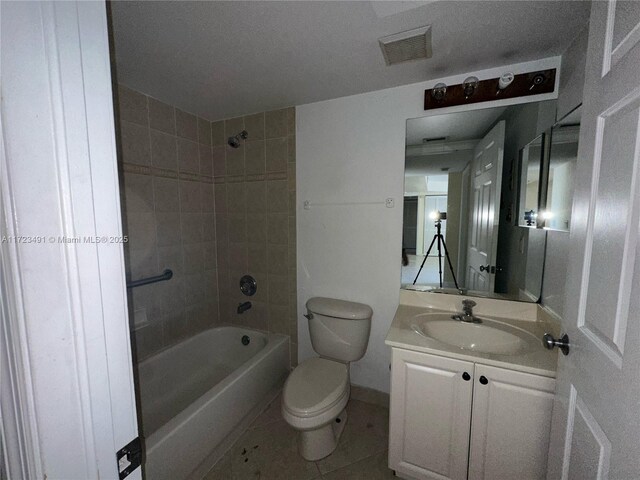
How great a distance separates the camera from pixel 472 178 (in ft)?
4.99

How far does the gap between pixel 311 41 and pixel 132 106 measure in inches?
48.2

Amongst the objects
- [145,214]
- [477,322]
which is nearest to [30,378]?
[145,214]

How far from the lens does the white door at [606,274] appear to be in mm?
559

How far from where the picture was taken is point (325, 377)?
156 centimetres

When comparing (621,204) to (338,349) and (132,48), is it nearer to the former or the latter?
(338,349)

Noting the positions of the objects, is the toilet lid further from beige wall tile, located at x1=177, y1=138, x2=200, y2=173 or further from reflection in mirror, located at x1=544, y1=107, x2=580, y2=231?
beige wall tile, located at x1=177, y1=138, x2=200, y2=173

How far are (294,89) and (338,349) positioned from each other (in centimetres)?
170

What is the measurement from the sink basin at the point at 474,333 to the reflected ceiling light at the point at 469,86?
4.10 feet

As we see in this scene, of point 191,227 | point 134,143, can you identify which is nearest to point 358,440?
point 191,227

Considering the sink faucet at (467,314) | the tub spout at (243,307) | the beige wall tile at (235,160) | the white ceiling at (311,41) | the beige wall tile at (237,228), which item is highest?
the white ceiling at (311,41)

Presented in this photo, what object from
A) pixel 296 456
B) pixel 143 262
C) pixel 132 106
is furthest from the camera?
pixel 143 262

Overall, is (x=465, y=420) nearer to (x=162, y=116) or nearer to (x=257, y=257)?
(x=257, y=257)

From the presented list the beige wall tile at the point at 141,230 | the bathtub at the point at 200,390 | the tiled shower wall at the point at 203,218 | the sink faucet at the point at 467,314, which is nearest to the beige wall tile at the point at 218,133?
the tiled shower wall at the point at 203,218

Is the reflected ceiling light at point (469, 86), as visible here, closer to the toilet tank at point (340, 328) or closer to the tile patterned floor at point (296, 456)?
the toilet tank at point (340, 328)
